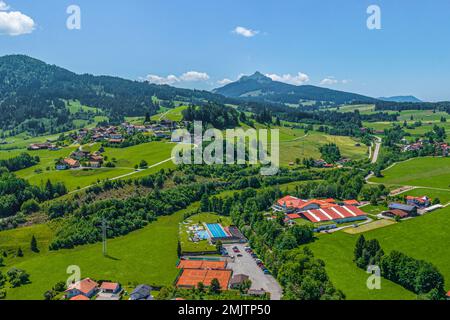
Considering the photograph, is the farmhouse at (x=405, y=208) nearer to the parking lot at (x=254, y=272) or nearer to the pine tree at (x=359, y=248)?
the pine tree at (x=359, y=248)

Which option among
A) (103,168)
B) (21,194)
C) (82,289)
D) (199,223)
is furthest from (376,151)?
(82,289)

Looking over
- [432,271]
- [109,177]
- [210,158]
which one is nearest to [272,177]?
[210,158]

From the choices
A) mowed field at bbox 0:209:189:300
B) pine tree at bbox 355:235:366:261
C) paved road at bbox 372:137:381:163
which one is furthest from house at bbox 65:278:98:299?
paved road at bbox 372:137:381:163

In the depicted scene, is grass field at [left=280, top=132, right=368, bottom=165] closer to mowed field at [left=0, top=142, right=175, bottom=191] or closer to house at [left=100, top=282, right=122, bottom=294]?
mowed field at [left=0, top=142, right=175, bottom=191]

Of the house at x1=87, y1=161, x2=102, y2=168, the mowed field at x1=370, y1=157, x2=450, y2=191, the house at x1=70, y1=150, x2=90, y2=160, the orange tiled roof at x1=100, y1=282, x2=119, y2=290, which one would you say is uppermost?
the house at x1=70, y1=150, x2=90, y2=160

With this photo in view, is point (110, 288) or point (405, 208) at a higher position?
point (405, 208)

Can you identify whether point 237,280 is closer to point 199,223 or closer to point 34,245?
point 199,223

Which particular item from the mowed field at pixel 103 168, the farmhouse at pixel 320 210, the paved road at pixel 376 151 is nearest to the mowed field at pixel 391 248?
the farmhouse at pixel 320 210
